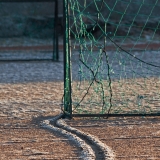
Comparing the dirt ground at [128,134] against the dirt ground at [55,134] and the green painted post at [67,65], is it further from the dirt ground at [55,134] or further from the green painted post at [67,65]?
the green painted post at [67,65]

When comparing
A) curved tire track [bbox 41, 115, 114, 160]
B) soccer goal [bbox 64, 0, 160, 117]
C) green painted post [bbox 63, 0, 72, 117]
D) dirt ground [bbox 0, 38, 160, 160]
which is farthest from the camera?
soccer goal [bbox 64, 0, 160, 117]

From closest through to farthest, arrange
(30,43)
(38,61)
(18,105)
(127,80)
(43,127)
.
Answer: (43,127) < (18,105) < (127,80) < (38,61) < (30,43)

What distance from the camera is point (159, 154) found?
643 cm

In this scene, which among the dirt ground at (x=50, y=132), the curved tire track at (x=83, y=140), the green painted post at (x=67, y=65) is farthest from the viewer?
the green painted post at (x=67, y=65)

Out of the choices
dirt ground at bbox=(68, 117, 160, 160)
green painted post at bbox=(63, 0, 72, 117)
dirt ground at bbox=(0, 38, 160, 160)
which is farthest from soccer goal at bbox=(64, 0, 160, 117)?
dirt ground at bbox=(0, 38, 160, 160)

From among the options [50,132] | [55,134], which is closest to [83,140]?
[55,134]

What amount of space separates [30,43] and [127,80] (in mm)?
16909

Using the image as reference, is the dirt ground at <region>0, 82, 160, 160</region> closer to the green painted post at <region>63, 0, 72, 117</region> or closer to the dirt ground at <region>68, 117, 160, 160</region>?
the dirt ground at <region>68, 117, 160, 160</region>

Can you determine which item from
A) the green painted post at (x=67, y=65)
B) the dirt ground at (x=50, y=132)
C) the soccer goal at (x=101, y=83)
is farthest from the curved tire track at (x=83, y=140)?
the soccer goal at (x=101, y=83)

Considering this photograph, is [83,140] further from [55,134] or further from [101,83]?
[101,83]

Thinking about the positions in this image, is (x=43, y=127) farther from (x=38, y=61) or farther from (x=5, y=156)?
(x=38, y=61)

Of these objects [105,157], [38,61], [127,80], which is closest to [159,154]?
[105,157]

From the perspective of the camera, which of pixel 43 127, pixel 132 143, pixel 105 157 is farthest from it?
pixel 43 127

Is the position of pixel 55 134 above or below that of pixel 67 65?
below
